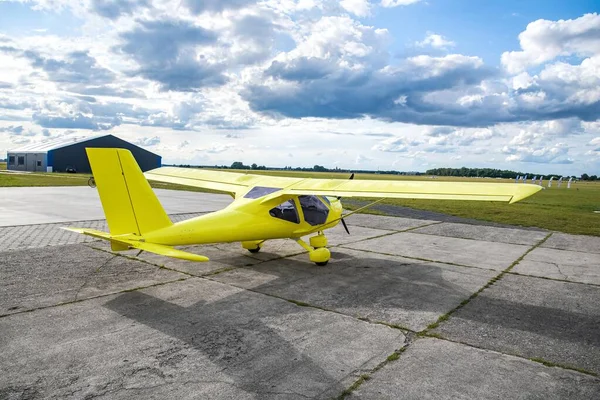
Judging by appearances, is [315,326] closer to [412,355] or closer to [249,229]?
[412,355]

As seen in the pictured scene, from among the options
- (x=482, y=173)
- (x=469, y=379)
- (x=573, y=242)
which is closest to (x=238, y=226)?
(x=469, y=379)

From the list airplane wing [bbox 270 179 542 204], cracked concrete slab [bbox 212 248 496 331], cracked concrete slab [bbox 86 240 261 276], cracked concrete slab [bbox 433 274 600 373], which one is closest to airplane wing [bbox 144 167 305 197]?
airplane wing [bbox 270 179 542 204]

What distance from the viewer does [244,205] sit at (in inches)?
369

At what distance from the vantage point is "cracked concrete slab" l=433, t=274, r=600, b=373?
18.0ft

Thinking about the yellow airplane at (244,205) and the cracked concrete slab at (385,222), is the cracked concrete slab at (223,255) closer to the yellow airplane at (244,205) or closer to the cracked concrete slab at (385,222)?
the yellow airplane at (244,205)

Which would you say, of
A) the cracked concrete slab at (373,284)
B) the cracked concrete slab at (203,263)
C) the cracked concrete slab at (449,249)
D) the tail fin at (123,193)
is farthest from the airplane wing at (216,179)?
the tail fin at (123,193)

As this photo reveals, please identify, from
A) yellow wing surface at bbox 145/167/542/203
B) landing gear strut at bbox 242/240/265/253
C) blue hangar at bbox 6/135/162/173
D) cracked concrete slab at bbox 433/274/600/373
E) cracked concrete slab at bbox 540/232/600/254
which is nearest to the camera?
cracked concrete slab at bbox 433/274/600/373

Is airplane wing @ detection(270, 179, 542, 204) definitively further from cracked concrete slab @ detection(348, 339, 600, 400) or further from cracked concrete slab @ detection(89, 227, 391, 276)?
cracked concrete slab @ detection(348, 339, 600, 400)

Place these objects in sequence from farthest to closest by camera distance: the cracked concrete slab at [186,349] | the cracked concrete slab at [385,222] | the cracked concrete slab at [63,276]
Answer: the cracked concrete slab at [385,222], the cracked concrete slab at [63,276], the cracked concrete slab at [186,349]

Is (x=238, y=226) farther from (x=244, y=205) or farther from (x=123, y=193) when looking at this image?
(x=123, y=193)

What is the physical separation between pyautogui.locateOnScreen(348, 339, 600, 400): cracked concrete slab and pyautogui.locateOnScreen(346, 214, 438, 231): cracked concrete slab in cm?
1125

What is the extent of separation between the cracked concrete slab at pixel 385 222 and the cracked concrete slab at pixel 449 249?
1974 millimetres

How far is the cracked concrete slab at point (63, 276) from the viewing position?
22.7 feet

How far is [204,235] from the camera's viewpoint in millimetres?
8266
